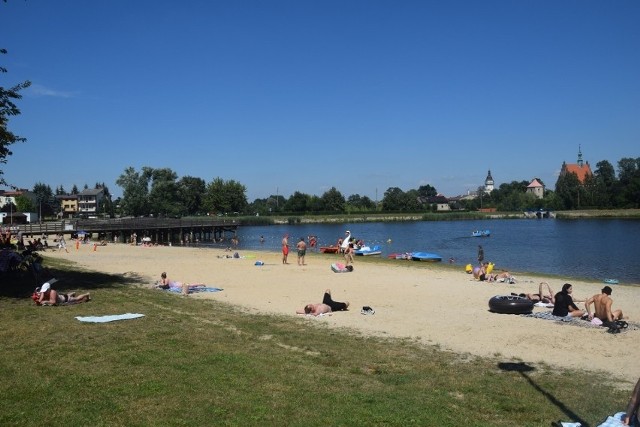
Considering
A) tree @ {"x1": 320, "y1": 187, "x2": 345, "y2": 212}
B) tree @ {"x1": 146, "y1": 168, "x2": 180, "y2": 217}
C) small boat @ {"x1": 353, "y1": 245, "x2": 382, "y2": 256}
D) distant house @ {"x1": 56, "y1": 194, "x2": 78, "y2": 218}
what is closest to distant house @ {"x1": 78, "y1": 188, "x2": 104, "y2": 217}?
distant house @ {"x1": 56, "y1": 194, "x2": 78, "y2": 218}

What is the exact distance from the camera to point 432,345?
11.4m

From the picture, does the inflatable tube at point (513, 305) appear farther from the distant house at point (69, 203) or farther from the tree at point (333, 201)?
A: the distant house at point (69, 203)

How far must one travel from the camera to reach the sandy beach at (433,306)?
10.9 meters

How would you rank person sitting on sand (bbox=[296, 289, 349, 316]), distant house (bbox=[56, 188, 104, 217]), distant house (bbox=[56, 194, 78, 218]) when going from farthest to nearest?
distant house (bbox=[56, 194, 78, 218]), distant house (bbox=[56, 188, 104, 217]), person sitting on sand (bbox=[296, 289, 349, 316])

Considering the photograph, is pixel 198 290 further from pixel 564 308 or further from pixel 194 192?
pixel 194 192

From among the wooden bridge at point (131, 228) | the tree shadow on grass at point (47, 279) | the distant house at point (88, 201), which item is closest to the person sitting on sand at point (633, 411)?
→ the tree shadow on grass at point (47, 279)

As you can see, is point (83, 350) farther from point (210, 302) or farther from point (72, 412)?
point (210, 302)

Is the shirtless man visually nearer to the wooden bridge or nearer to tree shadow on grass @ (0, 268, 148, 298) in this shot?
tree shadow on grass @ (0, 268, 148, 298)

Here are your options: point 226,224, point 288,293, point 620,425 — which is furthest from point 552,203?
point 620,425

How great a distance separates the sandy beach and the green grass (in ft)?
4.09

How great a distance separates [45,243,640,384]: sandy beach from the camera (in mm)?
10922

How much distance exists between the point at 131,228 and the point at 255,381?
67.7 metres

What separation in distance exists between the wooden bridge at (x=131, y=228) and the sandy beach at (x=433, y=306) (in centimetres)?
3961

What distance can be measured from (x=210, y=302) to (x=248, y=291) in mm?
3418
